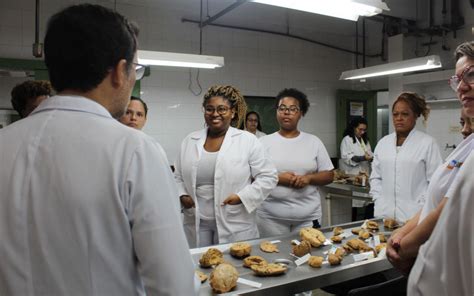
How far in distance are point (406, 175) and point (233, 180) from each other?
1.29 metres

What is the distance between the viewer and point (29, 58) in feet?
14.5

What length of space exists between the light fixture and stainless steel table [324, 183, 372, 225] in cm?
242

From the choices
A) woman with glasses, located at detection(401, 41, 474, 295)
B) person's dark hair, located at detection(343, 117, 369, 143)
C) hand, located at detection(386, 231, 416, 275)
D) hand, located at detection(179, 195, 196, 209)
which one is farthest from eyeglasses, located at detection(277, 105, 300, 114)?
person's dark hair, located at detection(343, 117, 369, 143)

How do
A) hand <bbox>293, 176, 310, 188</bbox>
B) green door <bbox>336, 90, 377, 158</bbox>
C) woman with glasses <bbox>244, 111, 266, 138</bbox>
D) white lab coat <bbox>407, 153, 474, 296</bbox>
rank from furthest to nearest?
green door <bbox>336, 90, 377, 158</bbox>, woman with glasses <bbox>244, 111, 266, 138</bbox>, hand <bbox>293, 176, 310, 188</bbox>, white lab coat <bbox>407, 153, 474, 296</bbox>

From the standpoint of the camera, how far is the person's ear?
92 cm

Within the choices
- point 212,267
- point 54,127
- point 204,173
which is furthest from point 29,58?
point 54,127

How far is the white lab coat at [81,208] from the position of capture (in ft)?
2.73

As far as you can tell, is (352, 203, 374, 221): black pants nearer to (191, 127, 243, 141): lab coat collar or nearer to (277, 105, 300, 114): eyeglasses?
(277, 105, 300, 114): eyeglasses

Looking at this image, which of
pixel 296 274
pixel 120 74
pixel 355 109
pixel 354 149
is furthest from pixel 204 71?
pixel 120 74

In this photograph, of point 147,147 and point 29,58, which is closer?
point 147,147

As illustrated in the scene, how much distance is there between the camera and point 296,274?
164 centimetres

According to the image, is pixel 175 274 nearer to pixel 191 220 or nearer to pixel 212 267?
pixel 212 267

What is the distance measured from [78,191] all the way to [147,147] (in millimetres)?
173

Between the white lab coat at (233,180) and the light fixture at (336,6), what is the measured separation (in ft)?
2.84
